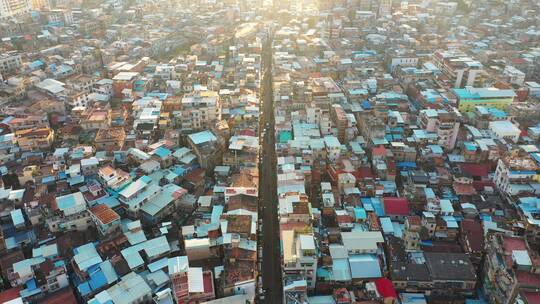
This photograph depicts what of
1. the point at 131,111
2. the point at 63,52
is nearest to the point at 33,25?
the point at 63,52

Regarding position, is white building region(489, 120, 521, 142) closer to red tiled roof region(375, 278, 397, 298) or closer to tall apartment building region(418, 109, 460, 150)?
tall apartment building region(418, 109, 460, 150)

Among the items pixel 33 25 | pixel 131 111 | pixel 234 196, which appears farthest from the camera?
pixel 33 25

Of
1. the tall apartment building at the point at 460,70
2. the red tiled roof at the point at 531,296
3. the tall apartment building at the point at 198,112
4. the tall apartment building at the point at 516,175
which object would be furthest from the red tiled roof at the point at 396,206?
the tall apartment building at the point at 460,70

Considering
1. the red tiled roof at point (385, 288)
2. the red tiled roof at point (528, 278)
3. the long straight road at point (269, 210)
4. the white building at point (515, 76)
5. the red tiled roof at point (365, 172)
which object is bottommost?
the long straight road at point (269, 210)

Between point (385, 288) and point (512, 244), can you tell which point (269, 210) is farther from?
point (512, 244)

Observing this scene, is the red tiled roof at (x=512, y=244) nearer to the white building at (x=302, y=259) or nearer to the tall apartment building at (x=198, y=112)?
the white building at (x=302, y=259)

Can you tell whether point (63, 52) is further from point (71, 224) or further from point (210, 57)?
point (71, 224)
